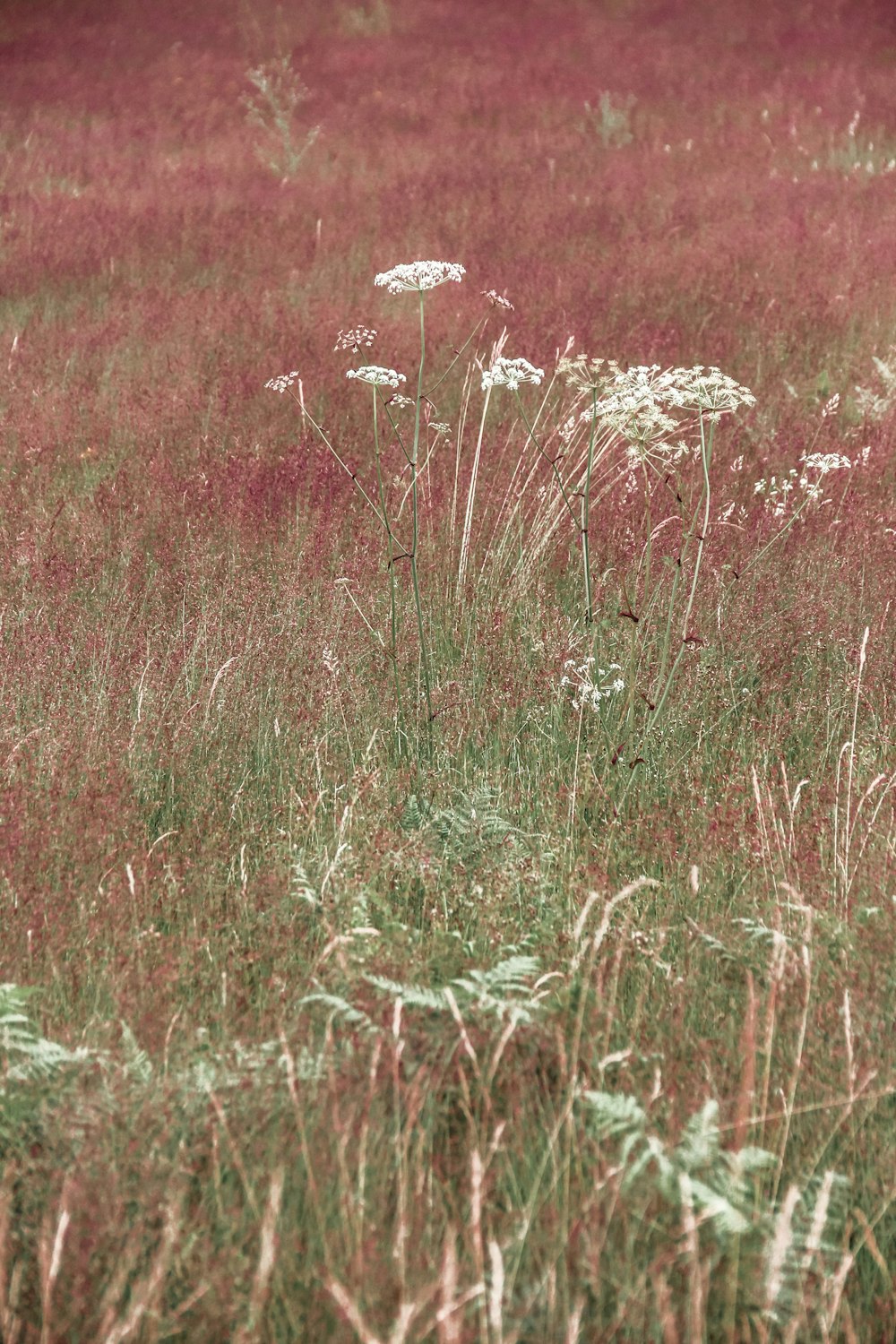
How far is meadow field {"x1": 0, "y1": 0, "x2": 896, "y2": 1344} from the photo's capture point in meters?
1.38

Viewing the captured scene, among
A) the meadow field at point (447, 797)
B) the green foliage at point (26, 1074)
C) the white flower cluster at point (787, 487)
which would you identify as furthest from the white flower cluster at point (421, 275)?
the green foliage at point (26, 1074)

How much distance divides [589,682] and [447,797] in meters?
0.53

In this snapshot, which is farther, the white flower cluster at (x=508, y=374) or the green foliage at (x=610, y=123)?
the green foliage at (x=610, y=123)

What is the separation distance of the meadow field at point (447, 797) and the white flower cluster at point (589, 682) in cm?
5

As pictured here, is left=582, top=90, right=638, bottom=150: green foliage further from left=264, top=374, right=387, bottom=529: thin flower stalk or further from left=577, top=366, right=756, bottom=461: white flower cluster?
left=577, top=366, right=756, bottom=461: white flower cluster

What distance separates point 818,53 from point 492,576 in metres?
14.1

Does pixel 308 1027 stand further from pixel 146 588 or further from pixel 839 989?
pixel 146 588

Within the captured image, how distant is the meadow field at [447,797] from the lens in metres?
1.38

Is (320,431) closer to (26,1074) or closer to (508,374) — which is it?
(508,374)

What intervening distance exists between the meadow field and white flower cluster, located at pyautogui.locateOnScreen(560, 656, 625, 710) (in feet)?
0.16

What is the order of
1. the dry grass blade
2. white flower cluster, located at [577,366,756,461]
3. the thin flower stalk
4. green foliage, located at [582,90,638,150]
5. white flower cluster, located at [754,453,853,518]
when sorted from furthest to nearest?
green foliage, located at [582,90,638,150] → white flower cluster, located at [754,453,853,518] → the thin flower stalk → white flower cluster, located at [577,366,756,461] → the dry grass blade

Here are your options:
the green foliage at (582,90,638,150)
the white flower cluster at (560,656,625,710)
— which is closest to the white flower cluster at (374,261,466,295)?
the white flower cluster at (560,656,625,710)

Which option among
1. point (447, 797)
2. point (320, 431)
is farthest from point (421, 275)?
point (447, 797)

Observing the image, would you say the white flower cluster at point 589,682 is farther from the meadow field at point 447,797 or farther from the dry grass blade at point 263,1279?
the dry grass blade at point 263,1279
